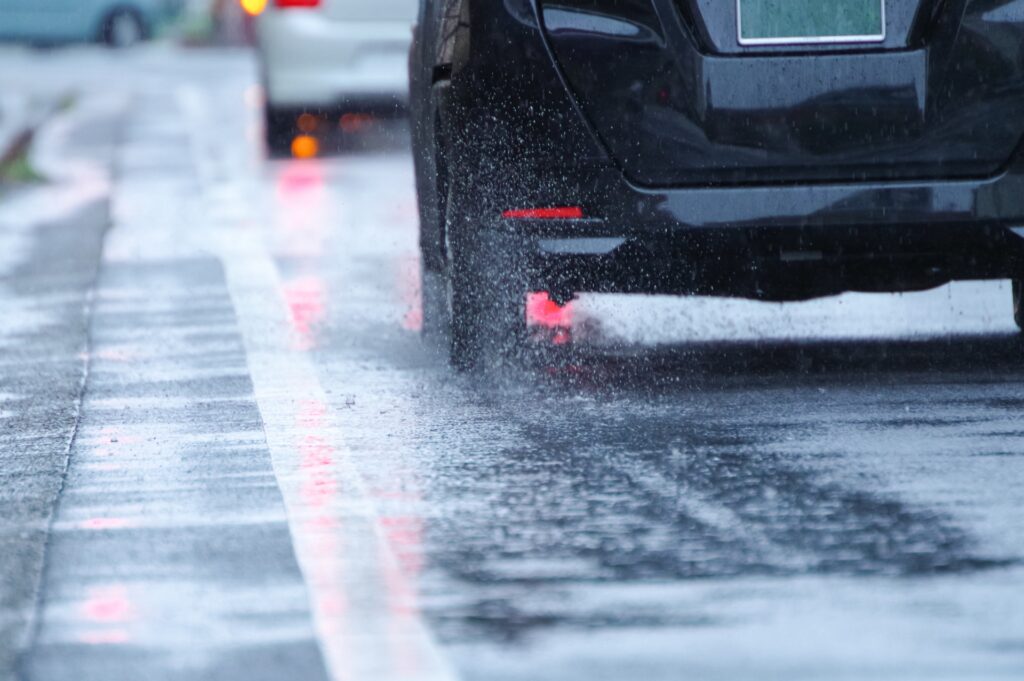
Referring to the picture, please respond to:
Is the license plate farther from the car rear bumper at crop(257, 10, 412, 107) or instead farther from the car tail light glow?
the car tail light glow

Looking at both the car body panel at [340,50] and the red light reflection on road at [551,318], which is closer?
the red light reflection on road at [551,318]

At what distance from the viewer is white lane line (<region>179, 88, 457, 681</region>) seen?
12.5 feet

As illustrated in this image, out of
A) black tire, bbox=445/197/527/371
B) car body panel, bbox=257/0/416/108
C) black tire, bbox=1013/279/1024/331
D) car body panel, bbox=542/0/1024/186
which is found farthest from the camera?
car body panel, bbox=257/0/416/108

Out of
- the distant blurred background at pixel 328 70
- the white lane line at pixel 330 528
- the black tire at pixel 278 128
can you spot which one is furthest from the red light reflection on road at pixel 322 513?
the black tire at pixel 278 128

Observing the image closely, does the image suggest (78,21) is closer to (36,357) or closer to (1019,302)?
(36,357)

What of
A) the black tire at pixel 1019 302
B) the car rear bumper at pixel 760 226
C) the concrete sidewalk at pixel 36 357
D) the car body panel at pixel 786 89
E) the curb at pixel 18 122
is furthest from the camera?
the curb at pixel 18 122

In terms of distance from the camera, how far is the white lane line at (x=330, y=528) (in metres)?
3.80

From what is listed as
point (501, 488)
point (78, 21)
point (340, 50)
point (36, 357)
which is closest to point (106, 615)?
point (501, 488)

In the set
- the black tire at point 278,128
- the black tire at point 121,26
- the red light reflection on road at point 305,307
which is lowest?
the black tire at point 121,26

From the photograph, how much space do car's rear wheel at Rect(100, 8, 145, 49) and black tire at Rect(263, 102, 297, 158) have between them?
2291cm

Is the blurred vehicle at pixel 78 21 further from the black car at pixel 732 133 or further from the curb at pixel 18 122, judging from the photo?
the black car at pixel 732 133

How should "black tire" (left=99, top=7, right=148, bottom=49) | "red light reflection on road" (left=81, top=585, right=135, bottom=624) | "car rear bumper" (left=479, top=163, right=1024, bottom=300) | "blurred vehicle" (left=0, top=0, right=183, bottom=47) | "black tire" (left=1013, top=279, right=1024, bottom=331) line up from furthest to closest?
1. "black tire" (left=99, top=7, right=148, bottom=49)
2. "blurred vehicle" (left=0, top=0, right=183, bottom=47)
3. "black tire" (left=1013, top=279, right=1024, bottom=331)
4. "car rear bumper" (left=479, top=163, right=1024, bottom=300)
5. "red light reflection on road" (left=81, top=585, right=135, bottom=624)

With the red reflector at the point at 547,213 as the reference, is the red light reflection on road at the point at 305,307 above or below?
below

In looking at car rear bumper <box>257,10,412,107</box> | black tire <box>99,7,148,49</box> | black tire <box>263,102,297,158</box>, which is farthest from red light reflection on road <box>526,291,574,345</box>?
black tire <box>99,7,148,49</box>
